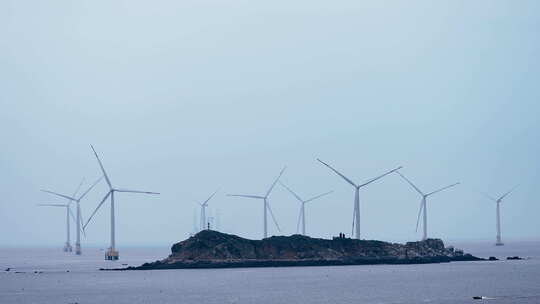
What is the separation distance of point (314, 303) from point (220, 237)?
86.0 metres

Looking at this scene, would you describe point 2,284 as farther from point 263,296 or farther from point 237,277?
point 263,296

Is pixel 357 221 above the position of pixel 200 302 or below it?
above

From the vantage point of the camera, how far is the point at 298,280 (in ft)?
496

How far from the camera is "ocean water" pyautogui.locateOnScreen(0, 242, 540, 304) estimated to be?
377 feet

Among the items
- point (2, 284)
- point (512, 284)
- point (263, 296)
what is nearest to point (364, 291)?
point (263, 296)

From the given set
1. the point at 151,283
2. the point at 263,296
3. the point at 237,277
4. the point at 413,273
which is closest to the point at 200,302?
the point at 263,296

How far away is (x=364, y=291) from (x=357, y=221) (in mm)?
70354

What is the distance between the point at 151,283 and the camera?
149m

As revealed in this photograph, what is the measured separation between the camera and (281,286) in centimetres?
13650

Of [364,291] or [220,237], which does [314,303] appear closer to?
[364,291]

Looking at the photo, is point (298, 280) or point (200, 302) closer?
point (200, 302)

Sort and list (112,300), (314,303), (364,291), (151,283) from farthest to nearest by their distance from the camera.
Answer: (151,283) < (364,291) < (112,300) < (314,303)

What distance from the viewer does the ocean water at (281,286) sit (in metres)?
115

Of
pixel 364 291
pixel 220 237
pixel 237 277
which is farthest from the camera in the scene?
pixel 220 237
